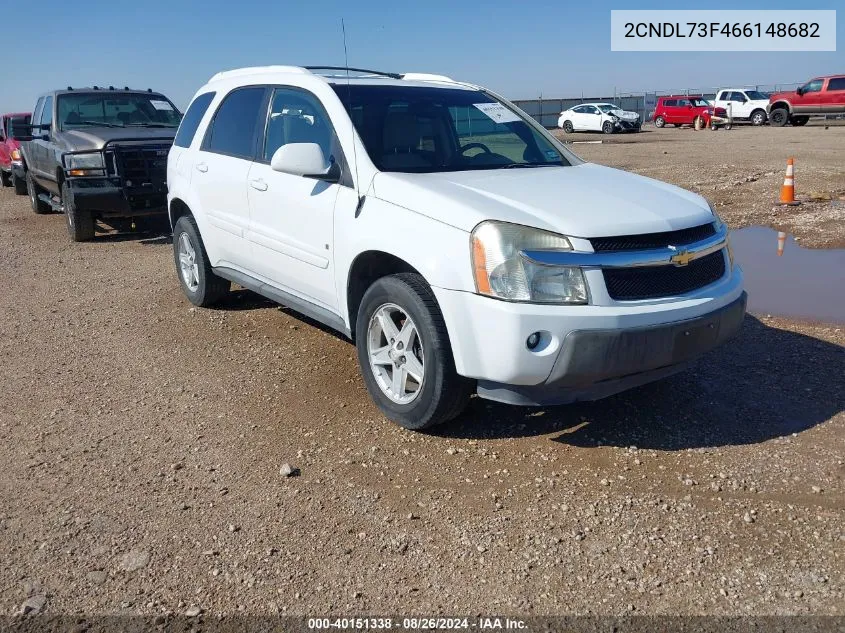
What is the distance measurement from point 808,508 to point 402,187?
7.92 ft

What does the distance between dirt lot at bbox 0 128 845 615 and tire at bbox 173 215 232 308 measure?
0.64 meters

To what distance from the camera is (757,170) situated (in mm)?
15914

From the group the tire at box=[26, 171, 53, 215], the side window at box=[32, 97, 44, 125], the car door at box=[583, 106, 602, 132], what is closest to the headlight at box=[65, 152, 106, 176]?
the side window at box=[32, 97, 44, 125]

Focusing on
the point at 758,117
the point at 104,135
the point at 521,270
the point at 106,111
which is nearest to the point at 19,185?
the point at 106,111

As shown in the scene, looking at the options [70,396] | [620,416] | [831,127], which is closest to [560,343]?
[620,416]

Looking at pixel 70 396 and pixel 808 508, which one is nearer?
pixel 808 508

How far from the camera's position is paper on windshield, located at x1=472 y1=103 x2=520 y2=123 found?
16.8 feet

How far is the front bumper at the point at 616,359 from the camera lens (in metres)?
3.41

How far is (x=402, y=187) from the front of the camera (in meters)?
3.96

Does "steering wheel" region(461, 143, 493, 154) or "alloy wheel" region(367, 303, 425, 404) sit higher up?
"steering wheel" region(461, 143, 493, 154)

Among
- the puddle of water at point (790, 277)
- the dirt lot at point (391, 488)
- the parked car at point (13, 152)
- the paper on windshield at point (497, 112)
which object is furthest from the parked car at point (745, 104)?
the paper on windshield at point (497, 112)

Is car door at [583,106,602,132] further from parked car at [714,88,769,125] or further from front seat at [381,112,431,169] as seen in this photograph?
front seat at [381,112,431,169]

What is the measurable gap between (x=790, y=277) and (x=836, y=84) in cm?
3046

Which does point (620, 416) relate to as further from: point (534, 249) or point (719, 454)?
point (534, 249)
